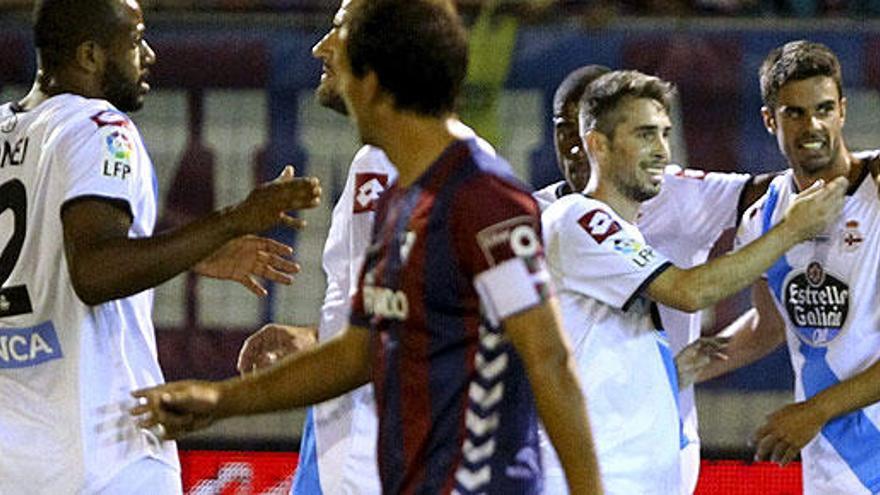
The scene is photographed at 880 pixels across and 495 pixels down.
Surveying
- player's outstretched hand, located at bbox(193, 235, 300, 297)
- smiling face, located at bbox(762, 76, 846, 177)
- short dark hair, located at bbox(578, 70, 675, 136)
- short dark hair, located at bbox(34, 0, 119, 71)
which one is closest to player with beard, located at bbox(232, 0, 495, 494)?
player's outstretched hand, located at bbox(193, 235, 300, 297)

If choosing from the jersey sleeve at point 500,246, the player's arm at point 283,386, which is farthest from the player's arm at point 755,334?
the jersey sleeve at point 500,246

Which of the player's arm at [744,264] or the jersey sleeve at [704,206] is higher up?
the player's arm at [744,264]

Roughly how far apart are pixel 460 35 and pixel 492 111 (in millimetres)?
6287

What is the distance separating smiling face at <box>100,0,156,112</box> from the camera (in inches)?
221

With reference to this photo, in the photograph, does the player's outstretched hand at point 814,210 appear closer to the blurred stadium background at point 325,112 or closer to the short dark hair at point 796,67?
the short dark hair at point 796,67

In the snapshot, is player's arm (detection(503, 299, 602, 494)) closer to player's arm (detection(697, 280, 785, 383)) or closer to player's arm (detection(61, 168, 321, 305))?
player's arm (detection(61, 168, 321, 305))

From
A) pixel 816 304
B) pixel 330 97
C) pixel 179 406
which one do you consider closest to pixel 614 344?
pixel 816 304

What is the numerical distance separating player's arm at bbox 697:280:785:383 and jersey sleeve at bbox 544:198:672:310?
1.26m

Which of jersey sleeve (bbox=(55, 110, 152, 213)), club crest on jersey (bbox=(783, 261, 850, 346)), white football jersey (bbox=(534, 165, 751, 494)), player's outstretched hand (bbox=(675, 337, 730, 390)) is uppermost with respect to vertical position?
jersey sleeve (bbox=(55, 110, 152, 213))

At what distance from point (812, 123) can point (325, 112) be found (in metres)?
4.61

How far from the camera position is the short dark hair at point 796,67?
21.0ft

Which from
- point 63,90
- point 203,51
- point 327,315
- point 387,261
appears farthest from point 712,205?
point 203,51

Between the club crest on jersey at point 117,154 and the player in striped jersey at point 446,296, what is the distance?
1.12 meters

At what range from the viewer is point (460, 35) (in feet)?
13.7
